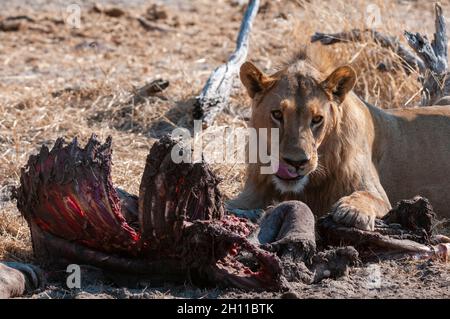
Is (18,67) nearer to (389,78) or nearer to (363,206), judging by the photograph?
(389,78)

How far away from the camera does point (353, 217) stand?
536cm

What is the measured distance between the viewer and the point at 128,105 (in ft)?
29.2

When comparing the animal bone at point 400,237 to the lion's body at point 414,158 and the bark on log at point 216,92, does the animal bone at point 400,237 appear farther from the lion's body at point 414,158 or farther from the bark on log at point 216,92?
the bark on log at point 216,92

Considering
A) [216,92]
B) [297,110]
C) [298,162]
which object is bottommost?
[298,162]

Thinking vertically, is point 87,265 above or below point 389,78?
below

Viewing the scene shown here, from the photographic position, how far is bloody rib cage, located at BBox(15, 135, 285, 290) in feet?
15.3

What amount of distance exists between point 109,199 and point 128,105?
4.14m

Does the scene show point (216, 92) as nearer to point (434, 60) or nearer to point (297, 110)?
point (434, 60)

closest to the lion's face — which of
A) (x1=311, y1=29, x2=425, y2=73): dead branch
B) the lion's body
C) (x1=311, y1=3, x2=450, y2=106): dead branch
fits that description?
the lion's body

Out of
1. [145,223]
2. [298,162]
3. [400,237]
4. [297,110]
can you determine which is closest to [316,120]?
[297,110]

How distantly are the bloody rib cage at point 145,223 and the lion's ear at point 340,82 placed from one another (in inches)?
52.7

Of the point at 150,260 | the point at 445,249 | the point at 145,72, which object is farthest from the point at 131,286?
the point at 145,72

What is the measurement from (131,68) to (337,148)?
4.58m

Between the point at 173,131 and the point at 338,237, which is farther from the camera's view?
the point at 173,131
